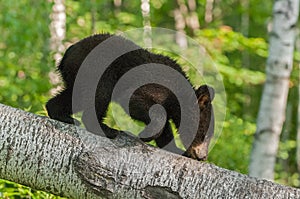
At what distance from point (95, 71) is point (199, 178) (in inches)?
59.7

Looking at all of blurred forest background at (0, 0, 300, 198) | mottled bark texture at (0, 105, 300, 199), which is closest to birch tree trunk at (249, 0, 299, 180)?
blurred forest background at (0, 0, 300, 198)

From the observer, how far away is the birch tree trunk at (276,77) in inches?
266

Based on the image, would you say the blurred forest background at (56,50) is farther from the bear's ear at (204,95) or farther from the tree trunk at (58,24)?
the bear's ear at (204,95)

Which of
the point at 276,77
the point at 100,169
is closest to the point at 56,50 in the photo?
the point at 276,77

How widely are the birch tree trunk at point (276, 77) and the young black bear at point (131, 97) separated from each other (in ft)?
8.57

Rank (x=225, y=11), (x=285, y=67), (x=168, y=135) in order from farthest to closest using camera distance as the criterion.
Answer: (x=225, y=11)
(x=285, y=67)
(x=168, y=135)

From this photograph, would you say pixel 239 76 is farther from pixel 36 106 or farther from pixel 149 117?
pixel 149 117

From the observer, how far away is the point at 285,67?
22.1 ft

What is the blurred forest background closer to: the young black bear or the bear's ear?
the young black bear

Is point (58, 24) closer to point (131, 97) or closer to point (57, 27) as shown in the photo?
point (57, 27)

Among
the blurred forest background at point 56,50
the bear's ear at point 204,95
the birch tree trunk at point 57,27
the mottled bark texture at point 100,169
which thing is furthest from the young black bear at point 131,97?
the birch tree trunk at point 57,27

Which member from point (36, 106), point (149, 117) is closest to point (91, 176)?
point (149, 117)

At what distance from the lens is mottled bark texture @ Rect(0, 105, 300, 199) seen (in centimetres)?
288

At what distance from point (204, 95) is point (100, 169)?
1.54 meters
